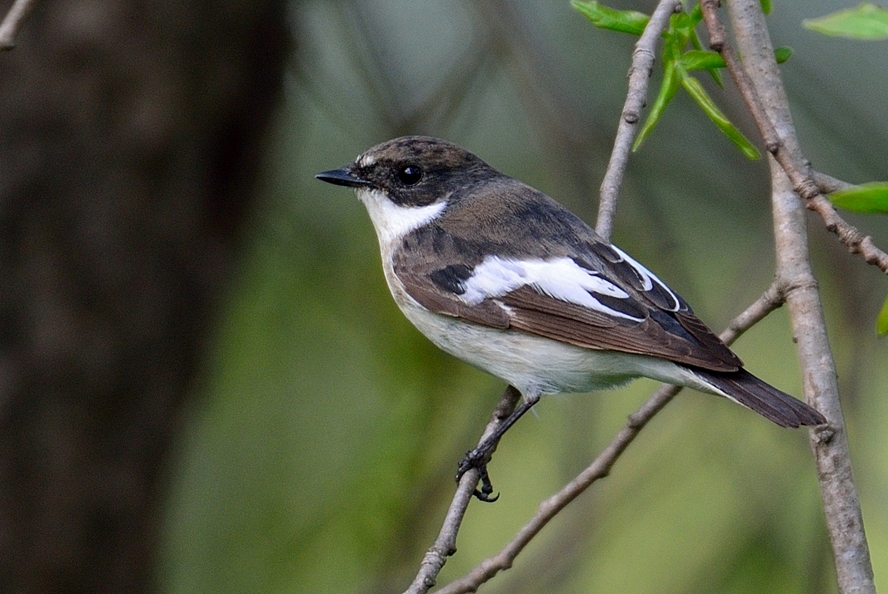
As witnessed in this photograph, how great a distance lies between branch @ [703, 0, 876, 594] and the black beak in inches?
55.8

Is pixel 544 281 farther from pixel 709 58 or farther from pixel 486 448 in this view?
pixel 709 58

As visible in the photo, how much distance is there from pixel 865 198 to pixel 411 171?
6.70 ft

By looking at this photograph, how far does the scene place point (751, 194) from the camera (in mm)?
4555

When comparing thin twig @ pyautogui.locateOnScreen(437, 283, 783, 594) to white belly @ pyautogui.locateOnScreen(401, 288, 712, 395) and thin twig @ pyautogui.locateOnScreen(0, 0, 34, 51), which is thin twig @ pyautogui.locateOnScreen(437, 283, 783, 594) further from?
thin twig @ pyautogui.locateOnScreen(0, 0, 34, 51)

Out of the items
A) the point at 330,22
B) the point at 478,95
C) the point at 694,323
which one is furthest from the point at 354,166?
the point at 330,22

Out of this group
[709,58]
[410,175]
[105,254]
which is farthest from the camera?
[105,254]

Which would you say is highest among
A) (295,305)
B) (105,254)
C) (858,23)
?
(858,23)

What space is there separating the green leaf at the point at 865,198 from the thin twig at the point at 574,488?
21.3 inches

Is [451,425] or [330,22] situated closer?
[451,425]

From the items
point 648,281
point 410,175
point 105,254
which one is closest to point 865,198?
point 648,281

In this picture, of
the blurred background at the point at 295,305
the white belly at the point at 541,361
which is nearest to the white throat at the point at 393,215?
the white belly at the point at 541,361

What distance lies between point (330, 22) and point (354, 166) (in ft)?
5.51

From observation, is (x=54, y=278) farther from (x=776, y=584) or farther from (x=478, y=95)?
(x=776, y=584)

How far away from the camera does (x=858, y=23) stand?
6.12 feet
